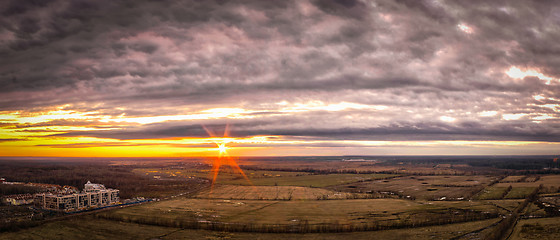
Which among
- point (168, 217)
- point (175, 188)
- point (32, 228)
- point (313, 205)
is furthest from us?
point (175, 188)

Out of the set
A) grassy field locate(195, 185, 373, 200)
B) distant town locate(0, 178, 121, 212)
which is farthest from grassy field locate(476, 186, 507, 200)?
distant town locate(0, 178, 121, 212)

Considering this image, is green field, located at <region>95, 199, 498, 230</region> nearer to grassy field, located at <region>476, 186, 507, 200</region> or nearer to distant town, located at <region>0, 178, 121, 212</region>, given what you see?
grassy field, located at <region>476, 186, 507, 200</region>

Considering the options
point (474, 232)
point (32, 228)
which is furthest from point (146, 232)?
point (474, 232)

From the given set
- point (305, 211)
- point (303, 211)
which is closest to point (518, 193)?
point (305, 211)

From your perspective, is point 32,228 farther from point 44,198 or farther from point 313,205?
point 313,205

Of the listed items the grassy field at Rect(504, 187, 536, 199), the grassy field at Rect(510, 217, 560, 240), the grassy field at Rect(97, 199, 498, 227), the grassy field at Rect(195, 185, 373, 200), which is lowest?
the grassy field at Rect(195, 185, 373, 200)
